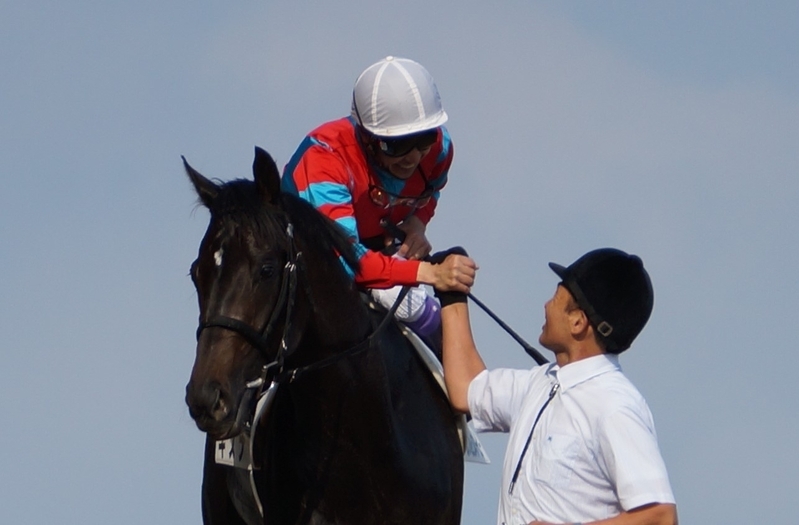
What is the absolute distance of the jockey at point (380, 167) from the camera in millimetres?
9086

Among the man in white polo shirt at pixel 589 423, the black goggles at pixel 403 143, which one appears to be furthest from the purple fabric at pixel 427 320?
the man in white polo shirt at pixel 589 423

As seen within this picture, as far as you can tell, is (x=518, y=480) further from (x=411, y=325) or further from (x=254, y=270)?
(x=411, y=325)

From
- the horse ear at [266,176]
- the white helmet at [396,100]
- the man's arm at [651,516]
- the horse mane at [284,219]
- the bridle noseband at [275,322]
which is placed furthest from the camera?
the white helmet at [396,100]

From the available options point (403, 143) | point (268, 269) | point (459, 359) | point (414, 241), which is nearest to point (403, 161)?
point (403, 143)

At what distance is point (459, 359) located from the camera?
291 inches

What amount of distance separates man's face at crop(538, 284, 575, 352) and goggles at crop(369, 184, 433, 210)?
10.6ft

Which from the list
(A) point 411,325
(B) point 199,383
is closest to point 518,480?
Answer: (B) point 199,383

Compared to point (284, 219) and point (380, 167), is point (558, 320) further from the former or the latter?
point (380, 167)

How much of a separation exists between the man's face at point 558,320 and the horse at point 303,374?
5.92 ft

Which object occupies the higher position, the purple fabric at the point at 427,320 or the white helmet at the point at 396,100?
the white helmet at the point at 396,100

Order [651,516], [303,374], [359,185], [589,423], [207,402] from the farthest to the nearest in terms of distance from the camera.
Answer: [359,185] < [303,374] < [207,402] < [589,423] < [651,516]

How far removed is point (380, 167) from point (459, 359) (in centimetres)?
244

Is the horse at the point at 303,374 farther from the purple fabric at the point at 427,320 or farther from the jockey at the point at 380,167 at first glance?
the purple fabric at the point at 427,320

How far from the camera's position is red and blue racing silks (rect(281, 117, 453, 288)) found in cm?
884
